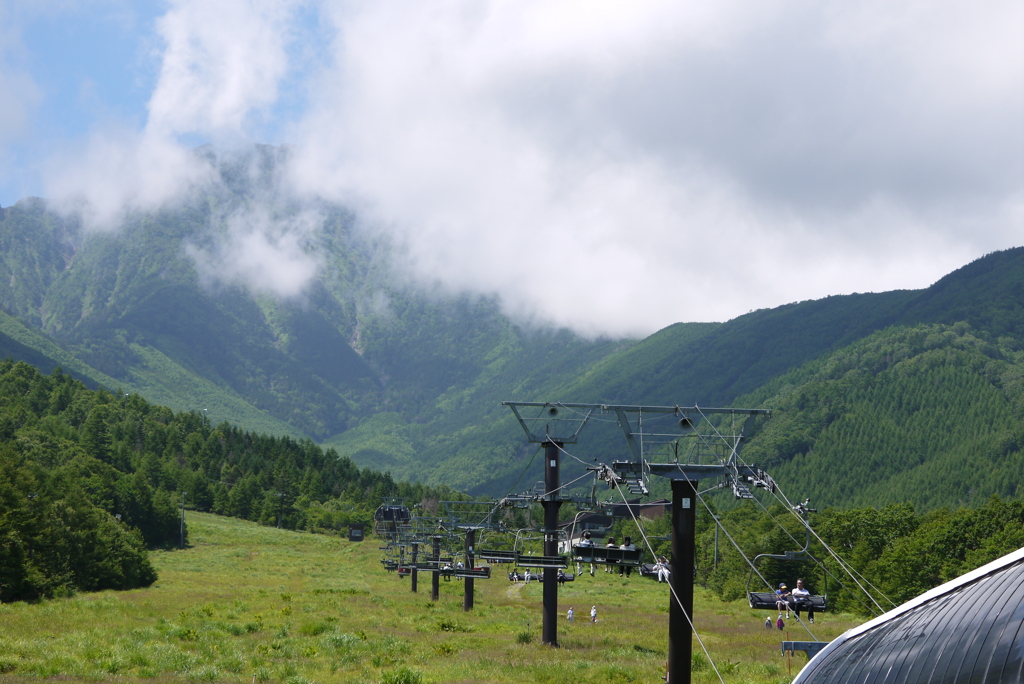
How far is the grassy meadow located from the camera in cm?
3906

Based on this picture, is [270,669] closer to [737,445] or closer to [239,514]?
[737,445]

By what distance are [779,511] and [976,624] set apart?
114m

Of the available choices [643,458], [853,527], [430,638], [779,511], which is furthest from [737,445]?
[779,511]

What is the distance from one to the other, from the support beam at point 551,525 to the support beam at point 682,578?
1614cm

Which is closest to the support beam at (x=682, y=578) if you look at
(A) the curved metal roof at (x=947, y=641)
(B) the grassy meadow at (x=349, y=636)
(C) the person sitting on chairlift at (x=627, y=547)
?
(C) the person sitting on chairlift at (x=627, y=547)

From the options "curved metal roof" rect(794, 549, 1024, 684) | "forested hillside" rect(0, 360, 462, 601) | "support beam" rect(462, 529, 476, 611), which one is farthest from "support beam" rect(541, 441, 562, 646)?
"forested hillside" rect(0, 360, 462, 601)

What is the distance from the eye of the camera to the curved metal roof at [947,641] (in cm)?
2141

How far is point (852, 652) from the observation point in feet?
93.4

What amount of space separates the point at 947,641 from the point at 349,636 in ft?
121

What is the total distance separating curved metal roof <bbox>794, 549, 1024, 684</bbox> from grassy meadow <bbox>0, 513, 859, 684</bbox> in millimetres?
11902

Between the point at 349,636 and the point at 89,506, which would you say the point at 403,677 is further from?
the point at 89,506

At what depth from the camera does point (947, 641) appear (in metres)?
23.5

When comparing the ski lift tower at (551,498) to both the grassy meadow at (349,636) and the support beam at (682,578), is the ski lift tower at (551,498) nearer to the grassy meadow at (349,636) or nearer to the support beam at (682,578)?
the grassy meadow at (349,636)

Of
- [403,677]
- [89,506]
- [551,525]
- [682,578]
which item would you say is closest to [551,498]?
[551,525]
